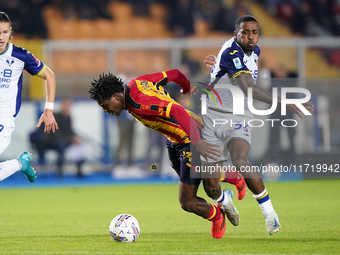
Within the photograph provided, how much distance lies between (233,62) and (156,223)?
89.9 inches

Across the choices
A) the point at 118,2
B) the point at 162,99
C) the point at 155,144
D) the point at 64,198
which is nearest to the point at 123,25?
the point at 118,2

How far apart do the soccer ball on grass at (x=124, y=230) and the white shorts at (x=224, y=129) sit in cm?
107

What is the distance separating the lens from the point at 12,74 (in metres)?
6.02

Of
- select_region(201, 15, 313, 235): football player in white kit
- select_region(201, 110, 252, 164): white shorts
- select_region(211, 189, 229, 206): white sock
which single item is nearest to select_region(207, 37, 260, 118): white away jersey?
select_region(201, 15, 313, 235): football player in white kit

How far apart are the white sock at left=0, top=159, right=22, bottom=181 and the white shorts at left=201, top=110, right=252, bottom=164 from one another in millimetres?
2047

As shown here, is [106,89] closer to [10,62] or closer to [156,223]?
[10,62]

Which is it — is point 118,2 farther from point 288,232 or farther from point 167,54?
point 288,232

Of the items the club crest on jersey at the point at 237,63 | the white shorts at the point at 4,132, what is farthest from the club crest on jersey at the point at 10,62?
the club crest on jersey at the point at 237,63

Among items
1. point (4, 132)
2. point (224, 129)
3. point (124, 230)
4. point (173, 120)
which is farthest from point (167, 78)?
point (4, 132)

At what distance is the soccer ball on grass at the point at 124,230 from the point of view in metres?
5.41

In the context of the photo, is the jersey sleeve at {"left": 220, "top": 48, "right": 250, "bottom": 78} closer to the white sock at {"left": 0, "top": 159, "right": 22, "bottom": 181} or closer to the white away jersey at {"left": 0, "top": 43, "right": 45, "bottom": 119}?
the white away jersey at {"left": 0, "top": 43, "right": 45, "bottom": 119}

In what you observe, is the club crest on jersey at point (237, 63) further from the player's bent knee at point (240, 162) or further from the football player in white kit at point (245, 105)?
the player's bent knee at point (240, 162)

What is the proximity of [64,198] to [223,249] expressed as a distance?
585 cm

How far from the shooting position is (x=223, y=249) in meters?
4.89
